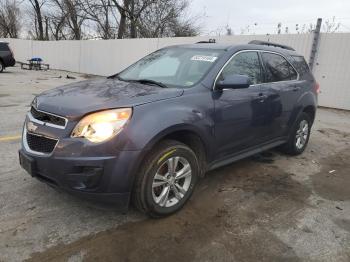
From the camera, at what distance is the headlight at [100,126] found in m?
3.07

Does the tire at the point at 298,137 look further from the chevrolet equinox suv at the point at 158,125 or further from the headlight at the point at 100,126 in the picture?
the headlight at the point at 100,126

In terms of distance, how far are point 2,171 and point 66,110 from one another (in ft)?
6.13

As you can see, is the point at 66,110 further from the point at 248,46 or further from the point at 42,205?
the point at 248,46

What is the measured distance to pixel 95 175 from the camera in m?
3.05

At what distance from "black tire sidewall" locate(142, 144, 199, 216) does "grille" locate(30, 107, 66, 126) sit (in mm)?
871

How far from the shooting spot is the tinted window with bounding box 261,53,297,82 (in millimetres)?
4992

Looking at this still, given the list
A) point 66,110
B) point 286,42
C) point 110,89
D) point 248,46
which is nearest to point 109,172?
point 66,110

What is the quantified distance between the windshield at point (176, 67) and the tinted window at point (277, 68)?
96 cm

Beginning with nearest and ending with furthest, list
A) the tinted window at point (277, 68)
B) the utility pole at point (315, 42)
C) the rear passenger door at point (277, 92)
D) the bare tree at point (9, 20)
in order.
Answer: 1. the rear passenger door at point (277, 92)
2. the tinted window at point (277, 68)
3. the utility pole at point (315, 42)
4. the bare tree at point (9, 20)

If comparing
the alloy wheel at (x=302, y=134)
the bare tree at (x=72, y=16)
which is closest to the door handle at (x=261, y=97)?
the alloy wheel at (x=302, y=134)

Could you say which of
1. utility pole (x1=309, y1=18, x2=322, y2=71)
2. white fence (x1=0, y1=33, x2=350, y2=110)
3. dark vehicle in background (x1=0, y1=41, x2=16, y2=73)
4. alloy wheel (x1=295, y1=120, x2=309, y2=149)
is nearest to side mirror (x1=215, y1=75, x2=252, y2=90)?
alloy wheel (x1=295, y1=120, x2=309, y2=149)

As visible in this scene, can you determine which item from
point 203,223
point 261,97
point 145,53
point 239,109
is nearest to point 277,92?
point 261,97

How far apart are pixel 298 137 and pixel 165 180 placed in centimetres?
317

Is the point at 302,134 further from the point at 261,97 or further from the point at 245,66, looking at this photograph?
the point at 245,66
